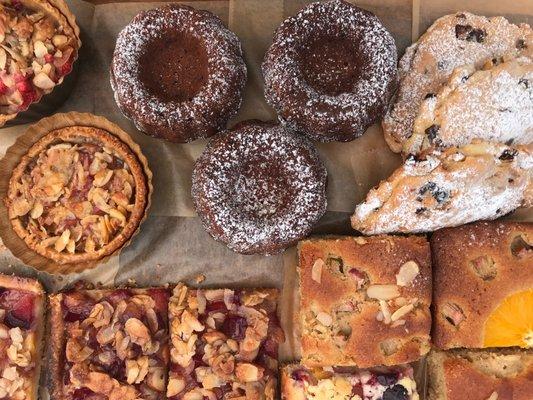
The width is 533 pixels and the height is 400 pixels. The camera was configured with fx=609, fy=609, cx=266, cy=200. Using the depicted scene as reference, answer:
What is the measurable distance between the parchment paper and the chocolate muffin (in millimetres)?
272

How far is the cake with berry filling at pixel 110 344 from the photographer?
319cm

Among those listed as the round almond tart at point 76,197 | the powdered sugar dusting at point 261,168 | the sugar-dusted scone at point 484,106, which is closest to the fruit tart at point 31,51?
the round almond tart at point 76,197

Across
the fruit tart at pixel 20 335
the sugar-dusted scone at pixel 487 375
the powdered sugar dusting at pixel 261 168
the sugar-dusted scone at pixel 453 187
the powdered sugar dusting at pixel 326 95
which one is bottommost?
the fruit tart at pixel 20 335

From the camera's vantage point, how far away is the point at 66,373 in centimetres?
330

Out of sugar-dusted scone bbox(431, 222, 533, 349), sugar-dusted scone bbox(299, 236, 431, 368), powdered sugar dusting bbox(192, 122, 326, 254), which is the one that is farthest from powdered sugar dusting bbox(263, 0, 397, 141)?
sugar-dusted scone bbox(431, 222, 533, 349)

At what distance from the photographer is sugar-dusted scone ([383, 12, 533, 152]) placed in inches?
125

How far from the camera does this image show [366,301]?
313 centimetres

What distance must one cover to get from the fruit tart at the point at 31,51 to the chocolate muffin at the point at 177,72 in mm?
274

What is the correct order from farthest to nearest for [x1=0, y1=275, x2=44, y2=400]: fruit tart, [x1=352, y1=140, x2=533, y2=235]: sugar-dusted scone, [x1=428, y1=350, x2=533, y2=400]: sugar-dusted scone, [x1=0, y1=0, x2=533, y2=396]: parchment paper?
1. [x1=0, y1=0, x2=533, y2=396]: parchment paper
2. [x1=0, y1=275, x2=44, y2=400]: fruit tart
3. [x1=428, y1=350, x2=533, y2=400]: sugar-dusted scone
4. [x1=352, y1=140, x2=533, y2=235]: sugar-dusted scone

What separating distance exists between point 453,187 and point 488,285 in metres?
0.56

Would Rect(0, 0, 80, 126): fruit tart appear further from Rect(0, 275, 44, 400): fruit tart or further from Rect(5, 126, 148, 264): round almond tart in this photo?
Rect(0, 275, 44, 400): fruit tart

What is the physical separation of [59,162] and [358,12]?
1705 mm

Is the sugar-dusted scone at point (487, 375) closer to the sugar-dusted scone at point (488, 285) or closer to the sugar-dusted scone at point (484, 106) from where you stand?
the sugar-dusted scone at point (488, 285)

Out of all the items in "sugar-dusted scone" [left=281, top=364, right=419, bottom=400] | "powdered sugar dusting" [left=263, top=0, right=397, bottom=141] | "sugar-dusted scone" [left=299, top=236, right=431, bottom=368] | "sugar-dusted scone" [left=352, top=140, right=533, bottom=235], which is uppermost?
"powdered sugar dusting" [left=263, top=0, right=397, bottom=141]
